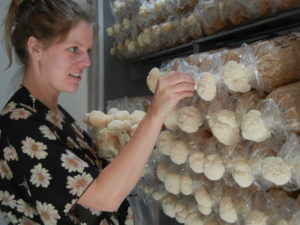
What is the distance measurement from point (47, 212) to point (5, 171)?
0.18 meters

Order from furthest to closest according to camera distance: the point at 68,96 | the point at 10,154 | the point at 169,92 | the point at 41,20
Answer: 1. the point at 68,96
2. the point at 41,20
3. the point at 10,154
4. the point at 169,92

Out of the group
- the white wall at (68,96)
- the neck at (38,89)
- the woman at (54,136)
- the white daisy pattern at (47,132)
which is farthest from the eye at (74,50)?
the white wall at (68,96)

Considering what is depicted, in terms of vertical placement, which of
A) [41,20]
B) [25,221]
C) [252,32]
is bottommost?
[25,221]

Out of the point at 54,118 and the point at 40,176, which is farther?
the point at 54,118

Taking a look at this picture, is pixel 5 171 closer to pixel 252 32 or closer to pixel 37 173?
pixel 37 173

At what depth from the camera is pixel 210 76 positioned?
0.86 metres

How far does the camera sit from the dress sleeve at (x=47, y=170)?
93 centimetres

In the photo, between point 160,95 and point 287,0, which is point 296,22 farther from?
point 160,95

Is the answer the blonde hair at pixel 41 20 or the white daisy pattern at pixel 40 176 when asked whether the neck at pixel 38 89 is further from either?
the white daisy pattern at pixel 40 176

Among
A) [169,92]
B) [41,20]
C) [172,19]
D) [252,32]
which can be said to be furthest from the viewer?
[172,19]

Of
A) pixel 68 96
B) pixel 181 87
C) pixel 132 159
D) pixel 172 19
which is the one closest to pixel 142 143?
pixel 132 159

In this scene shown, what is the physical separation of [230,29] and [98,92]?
121cm

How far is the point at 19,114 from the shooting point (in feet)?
3.29

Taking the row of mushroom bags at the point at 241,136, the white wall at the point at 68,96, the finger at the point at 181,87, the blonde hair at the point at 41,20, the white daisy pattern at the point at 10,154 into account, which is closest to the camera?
the row of mushroom bags at the point at 241,136
